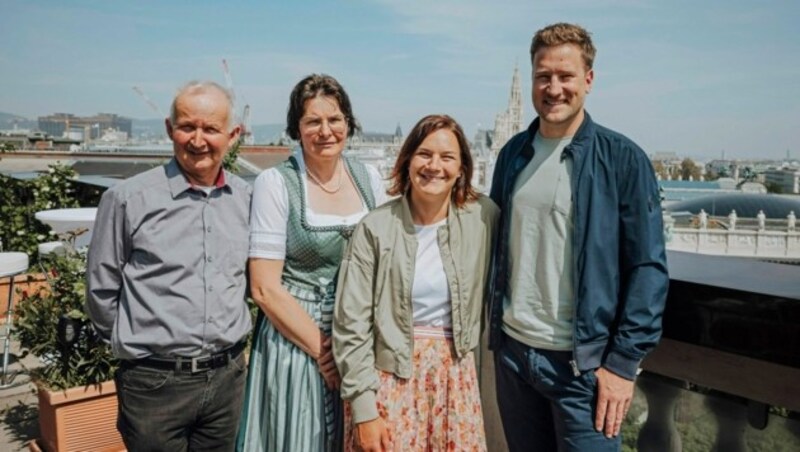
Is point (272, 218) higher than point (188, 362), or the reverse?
point (272, 218)

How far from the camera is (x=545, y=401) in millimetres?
1796

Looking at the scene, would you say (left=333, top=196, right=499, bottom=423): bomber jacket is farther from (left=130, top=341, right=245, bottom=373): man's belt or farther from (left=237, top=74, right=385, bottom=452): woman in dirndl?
(left=130, top=341, right=245, bottom=373): man's belt

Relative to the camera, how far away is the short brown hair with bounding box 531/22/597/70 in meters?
1.71

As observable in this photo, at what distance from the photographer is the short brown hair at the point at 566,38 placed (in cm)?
171

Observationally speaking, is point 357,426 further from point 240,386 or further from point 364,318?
point 240,386

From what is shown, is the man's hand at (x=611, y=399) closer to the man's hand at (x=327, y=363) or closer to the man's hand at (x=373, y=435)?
the man's hand at (x=373, y=435)

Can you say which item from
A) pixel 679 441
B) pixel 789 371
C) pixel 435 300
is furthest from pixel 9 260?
pixel 789 371

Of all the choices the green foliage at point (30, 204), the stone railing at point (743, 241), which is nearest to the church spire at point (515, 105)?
the stone railing at point (743, 241)

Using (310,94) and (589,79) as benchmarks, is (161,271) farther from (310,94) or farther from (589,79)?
(589,79)

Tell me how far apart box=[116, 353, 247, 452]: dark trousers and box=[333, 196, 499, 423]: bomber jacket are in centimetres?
44

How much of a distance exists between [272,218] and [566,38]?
1.01 m

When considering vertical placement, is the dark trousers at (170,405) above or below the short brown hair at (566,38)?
below

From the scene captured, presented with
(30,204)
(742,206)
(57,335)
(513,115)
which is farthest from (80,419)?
(513,115)

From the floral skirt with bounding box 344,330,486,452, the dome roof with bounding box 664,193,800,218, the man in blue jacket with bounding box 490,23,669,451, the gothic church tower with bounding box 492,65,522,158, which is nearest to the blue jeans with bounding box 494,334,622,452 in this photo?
the man in blue jacket with bounding box 490,23,669,451
